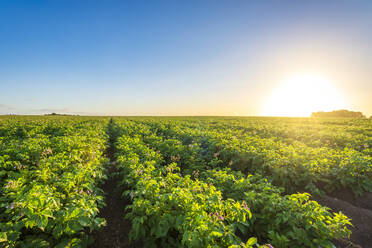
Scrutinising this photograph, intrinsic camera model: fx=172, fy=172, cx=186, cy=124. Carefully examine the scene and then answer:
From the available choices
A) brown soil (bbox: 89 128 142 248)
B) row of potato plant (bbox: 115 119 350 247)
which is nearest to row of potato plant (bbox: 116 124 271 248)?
row of potato plant (bbox: 115 119 350 247)

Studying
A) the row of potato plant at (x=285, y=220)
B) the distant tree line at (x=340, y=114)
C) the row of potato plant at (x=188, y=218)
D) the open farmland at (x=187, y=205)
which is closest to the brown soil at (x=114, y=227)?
the open farmland at (x=187, y=205)

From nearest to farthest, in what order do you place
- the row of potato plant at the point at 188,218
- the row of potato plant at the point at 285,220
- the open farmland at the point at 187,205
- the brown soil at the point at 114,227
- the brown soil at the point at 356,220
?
the row of potato plant at the point at 188,218 < the open farmland at the point at 187,205 < the row of potato plant at the point at 285,220 < the brown soil at the point at 114,227 < the brown soil at the point at 356,220

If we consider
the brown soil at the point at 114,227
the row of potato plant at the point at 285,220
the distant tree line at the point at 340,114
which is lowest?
the brown soil at the point at 114,227

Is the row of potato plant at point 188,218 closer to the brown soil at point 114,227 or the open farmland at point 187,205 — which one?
the open farmland at point 187,205

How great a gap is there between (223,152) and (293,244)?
5.13 m

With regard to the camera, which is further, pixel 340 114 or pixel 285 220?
pixel 340 114

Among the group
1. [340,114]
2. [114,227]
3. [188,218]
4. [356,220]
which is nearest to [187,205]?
[188,218]

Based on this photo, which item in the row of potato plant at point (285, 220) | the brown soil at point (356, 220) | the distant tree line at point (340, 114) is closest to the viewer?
the row of potato plant at point (285, 220)

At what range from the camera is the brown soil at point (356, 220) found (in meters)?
3.98

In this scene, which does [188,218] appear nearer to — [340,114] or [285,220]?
[285,220]

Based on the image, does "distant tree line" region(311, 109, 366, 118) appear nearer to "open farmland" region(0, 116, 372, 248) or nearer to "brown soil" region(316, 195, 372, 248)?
"open farmland" region(0, 116, 372, 248)

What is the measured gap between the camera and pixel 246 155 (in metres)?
7.72

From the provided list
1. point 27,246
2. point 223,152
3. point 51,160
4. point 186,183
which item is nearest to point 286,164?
point 223,152

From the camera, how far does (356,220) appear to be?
185 inches
